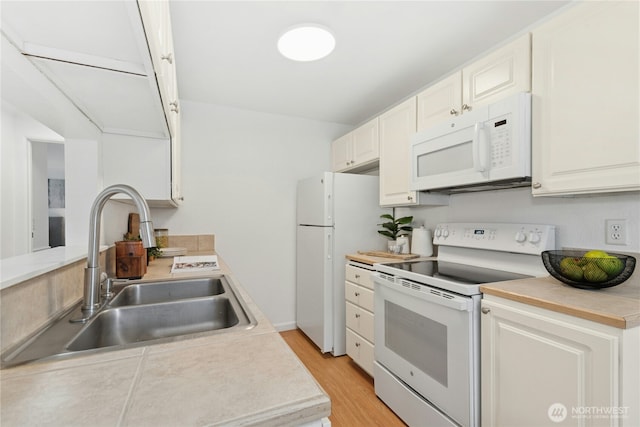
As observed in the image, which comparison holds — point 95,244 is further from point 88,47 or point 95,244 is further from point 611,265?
point 611,265

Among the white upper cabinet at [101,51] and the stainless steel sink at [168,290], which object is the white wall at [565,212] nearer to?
the stainless steel sink at [168,290]

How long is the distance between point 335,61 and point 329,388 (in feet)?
7.76

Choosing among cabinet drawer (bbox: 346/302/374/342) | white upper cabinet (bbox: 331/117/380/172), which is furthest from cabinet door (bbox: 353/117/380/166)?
cabinet drawer (bbox: 346/302/374/342)

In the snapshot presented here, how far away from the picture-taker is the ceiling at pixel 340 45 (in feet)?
5.26

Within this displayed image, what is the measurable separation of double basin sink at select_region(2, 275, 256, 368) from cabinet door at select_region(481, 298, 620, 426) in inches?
41.3

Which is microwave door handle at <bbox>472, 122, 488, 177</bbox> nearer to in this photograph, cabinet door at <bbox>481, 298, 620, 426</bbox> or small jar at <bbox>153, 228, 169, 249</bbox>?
cabinet door at <bbox>481, 298, 620, 426</bbox>

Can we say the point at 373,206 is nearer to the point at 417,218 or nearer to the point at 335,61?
the point at 417,218

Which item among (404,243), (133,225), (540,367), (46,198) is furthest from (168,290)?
(404,243)

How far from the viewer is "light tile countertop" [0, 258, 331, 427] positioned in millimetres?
432

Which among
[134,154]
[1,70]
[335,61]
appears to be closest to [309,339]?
[134,154]

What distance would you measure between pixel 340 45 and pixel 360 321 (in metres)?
2.01

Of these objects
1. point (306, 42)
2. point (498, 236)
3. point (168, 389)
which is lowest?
point (168, 389)

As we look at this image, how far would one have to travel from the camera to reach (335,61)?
2135 mm

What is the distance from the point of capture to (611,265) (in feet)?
3.74
